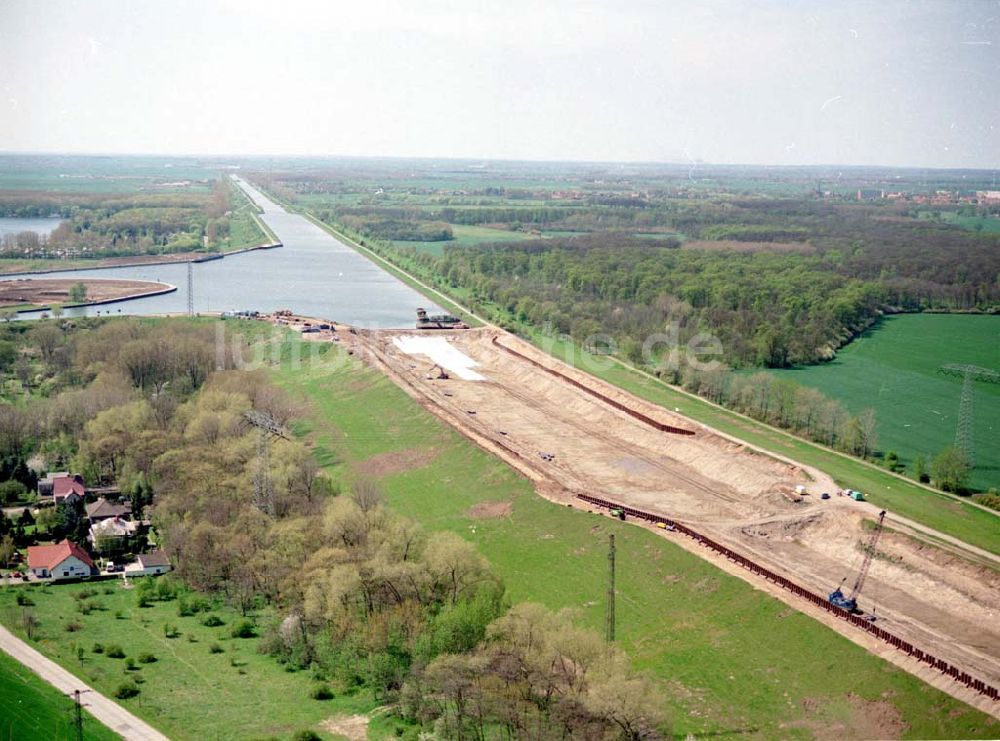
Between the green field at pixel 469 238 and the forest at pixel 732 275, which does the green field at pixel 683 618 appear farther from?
the green field at pixel 469 238

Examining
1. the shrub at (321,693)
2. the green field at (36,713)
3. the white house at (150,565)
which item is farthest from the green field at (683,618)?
the green field at (36,713)

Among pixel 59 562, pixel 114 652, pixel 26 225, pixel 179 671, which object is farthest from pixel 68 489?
pixel 26 225

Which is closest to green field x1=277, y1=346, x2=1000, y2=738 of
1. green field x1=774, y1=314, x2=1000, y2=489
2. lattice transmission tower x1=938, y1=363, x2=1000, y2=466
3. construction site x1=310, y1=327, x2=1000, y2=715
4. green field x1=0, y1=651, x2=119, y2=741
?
construction site x1=310, y1=327, x2=1000, y2=715

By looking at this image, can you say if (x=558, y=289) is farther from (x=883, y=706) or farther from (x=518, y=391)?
(x=883, y=706)

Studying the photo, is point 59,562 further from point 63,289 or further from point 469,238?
point 469,238

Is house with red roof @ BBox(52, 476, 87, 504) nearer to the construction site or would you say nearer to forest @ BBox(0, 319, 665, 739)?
forest @ BBox(0, 319, 665, 739)

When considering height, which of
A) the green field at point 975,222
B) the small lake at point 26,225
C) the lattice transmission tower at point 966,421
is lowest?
the lattice transmission tower at point 966,421

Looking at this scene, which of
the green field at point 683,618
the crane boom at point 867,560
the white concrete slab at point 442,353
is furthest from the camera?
the white concrete slab at point 442,353
